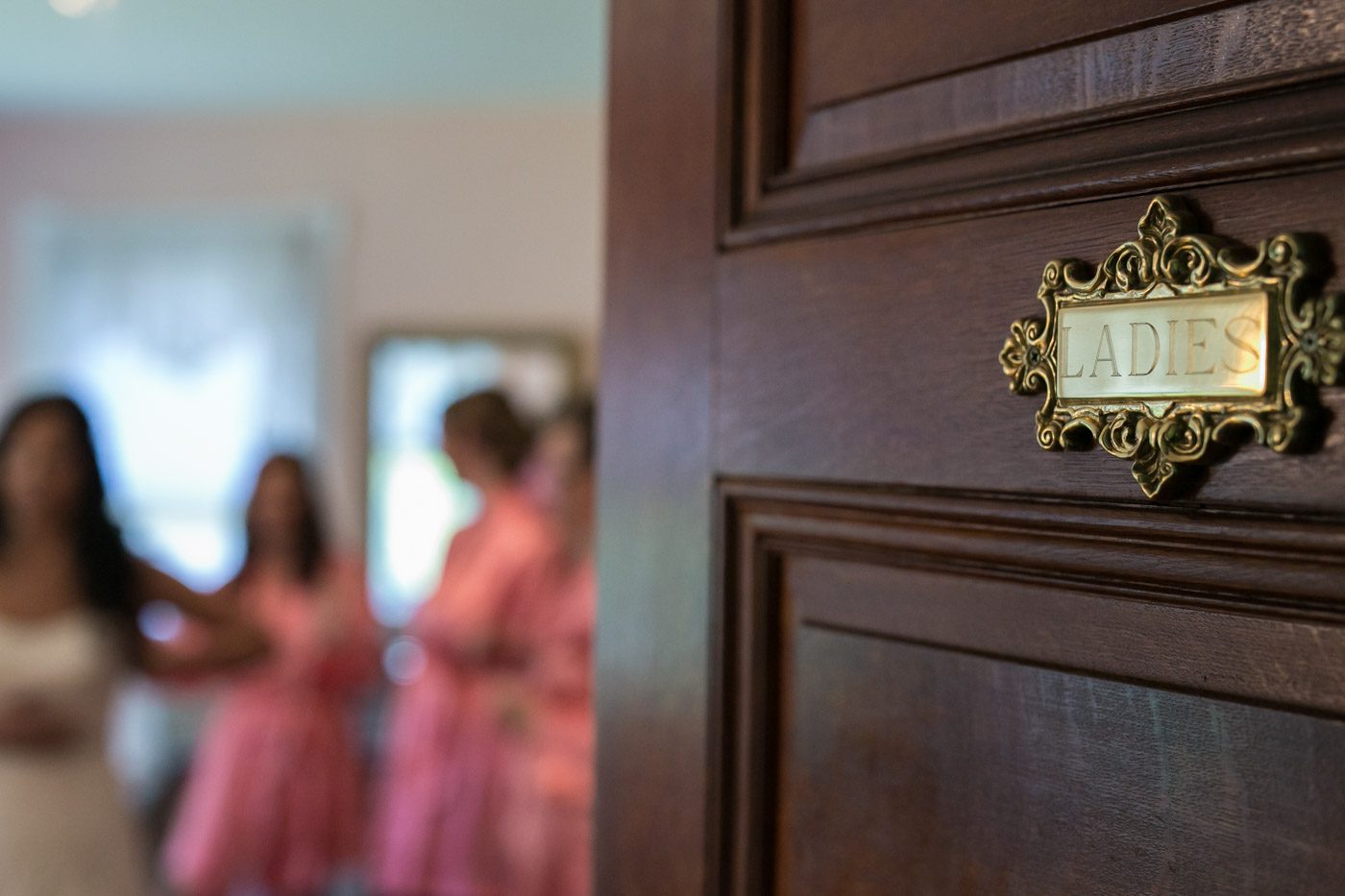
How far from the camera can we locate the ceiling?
427 cm

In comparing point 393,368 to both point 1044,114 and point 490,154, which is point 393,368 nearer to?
point 490,154

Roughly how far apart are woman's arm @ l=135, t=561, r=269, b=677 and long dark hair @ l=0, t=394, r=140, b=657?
0.17ft

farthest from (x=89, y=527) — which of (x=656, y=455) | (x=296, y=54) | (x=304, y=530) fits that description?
(x=296, y=54)

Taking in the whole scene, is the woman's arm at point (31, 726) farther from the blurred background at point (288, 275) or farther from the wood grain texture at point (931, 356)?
the blurred background at point (288, 275)

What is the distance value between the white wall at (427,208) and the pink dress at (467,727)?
7.05 feet

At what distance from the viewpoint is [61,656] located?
243 cm

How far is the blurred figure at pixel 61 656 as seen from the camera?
240 centimetres

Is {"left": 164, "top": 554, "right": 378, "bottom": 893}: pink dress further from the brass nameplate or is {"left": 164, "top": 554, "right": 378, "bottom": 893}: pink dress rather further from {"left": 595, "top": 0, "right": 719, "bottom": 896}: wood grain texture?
the brass nameplate

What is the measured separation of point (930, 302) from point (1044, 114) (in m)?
0.09

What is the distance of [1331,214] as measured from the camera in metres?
0.40

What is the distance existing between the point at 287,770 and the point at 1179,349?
3313mm

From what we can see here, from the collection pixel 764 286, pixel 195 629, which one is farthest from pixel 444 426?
pixel 764 286

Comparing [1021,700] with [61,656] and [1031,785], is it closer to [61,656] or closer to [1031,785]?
[1031,785]

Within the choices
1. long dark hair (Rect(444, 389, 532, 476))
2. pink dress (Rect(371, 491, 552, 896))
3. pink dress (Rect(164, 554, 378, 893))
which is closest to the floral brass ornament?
pink dress (Rect(371, 491, 552, 896))
